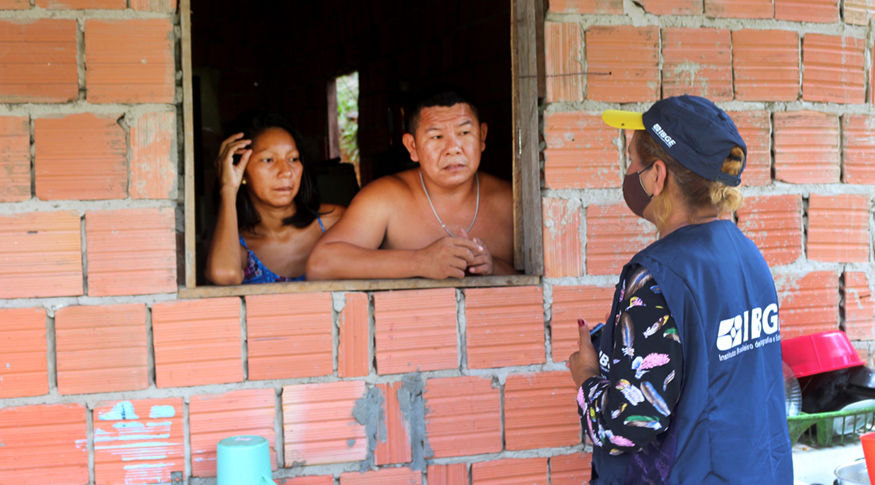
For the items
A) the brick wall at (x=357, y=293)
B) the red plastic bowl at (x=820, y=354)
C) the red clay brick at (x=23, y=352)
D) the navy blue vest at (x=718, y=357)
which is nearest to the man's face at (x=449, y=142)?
the brick wall at (x=357, y=293)

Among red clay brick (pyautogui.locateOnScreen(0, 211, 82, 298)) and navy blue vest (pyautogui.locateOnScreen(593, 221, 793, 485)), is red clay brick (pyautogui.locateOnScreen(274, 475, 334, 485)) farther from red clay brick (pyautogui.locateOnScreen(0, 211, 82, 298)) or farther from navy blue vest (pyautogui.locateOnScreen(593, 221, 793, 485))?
navy blue vest (pyautogui.locateOnScreen(593, 221, 793, 485))

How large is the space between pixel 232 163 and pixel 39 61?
760 millimetres

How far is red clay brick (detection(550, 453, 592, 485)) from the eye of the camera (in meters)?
2.34

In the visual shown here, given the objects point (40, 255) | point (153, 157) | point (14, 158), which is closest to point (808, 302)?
point (153, 157)

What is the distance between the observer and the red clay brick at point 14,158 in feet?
6.60

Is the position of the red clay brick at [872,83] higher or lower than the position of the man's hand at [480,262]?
higher

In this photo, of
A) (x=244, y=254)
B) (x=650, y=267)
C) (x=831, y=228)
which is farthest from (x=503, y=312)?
(x=831, y=228)

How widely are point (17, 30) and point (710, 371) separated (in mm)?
2108

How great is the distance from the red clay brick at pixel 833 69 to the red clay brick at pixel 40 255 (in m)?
2.56

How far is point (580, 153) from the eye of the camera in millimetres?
2365

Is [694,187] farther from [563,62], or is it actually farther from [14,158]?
[14,158]

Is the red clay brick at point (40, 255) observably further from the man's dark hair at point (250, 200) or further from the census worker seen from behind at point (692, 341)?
the census worker seen from behind at point (692, 341)

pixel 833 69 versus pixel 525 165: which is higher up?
pixel 833 69

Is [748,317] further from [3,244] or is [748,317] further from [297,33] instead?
[297,33]
